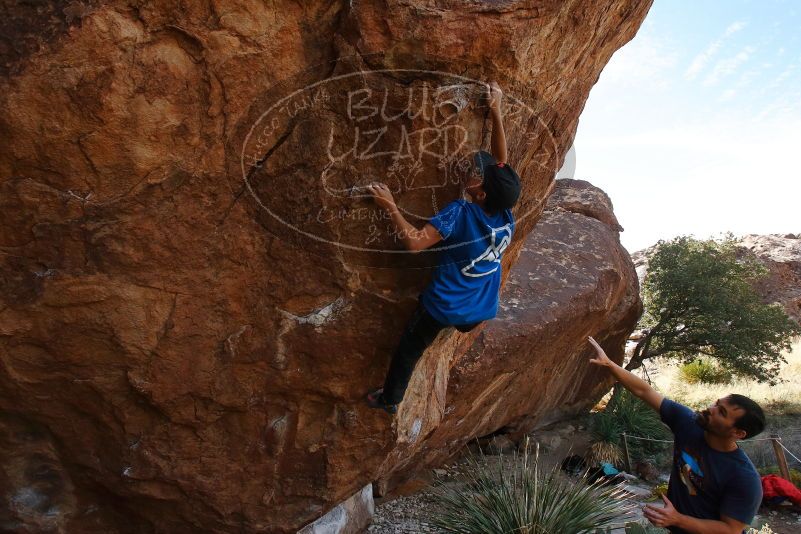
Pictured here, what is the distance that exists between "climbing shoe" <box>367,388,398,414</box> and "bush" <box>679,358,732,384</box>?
48.0ft

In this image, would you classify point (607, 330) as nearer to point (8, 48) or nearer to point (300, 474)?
point (300, 474)

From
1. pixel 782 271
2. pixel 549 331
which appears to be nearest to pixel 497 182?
pixel 549 331

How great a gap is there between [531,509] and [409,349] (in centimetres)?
261

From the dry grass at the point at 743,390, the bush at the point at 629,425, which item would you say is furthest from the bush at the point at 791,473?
the dry grass at the point at 743,390

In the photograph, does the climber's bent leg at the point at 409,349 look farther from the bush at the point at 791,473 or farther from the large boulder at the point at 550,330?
the bush at the point at 791,473

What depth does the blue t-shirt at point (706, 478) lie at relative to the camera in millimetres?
3578

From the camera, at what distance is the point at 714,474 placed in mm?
3703

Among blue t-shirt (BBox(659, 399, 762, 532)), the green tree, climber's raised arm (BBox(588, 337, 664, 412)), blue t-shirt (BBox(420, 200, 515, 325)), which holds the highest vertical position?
the green tree

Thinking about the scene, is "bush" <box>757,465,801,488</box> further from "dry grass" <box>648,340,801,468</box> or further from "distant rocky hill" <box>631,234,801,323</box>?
"distant rocky hill" <box>631,234,801,323</box>

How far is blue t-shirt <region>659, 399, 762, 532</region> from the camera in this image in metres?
3.58

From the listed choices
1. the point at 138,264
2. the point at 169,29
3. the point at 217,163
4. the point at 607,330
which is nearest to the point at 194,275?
the point at 138,264

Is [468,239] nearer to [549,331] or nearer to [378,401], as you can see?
[378,401]

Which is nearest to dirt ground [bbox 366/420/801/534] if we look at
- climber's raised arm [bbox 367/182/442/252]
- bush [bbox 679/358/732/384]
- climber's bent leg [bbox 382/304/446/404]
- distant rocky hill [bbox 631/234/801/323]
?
climber's bent leg [bbox 382/304/446/404]

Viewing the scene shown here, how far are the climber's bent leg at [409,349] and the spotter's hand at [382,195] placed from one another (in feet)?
2.26
